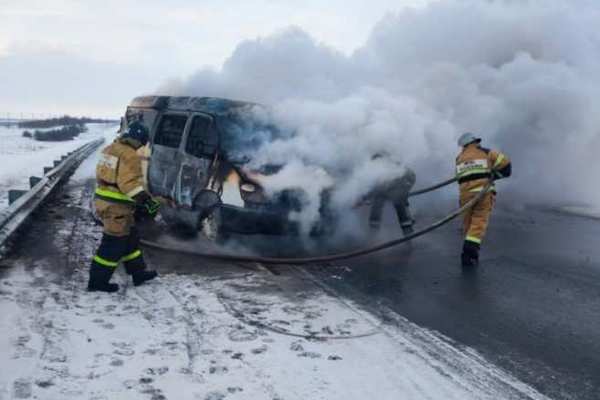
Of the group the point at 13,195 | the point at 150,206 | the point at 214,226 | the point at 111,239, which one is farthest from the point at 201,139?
the point at 13,195

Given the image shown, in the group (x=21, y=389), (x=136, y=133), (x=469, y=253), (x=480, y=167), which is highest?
(x=136, y=133)

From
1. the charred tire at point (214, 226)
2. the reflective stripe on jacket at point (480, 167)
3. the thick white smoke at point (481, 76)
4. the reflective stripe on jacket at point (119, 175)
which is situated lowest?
the charred tire at point (214, 226)

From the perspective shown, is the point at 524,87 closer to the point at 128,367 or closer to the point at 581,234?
the point at 581,234

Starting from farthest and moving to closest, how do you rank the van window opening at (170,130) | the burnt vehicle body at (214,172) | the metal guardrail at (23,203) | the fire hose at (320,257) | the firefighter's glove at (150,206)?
the van window opening at (170,130)
the metal guardrail at (23,203)
the burnt vehicle body at (214,172)
the fire hose at (320,257)
the firefighter's glove at (150,206)

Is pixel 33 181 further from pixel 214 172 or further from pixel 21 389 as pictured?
pixel 21 389

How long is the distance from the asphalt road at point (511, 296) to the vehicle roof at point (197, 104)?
2484 mm

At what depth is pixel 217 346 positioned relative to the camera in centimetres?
425

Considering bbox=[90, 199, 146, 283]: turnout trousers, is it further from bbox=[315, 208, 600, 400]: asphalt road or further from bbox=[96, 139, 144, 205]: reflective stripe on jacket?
bbox=[315, 208, 600, 400]: asphalt road

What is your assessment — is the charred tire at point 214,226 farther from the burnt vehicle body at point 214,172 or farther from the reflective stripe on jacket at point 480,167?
the reflective stripe on jacket at point 480,167

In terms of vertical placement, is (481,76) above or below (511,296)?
above

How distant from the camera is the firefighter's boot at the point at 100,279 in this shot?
546cm

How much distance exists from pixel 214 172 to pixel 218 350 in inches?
128

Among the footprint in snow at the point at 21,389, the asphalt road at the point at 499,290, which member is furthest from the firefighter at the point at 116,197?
the footprint in snow at the point at 21,389

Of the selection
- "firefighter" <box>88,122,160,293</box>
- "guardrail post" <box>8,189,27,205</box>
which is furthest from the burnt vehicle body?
"guardrail post" <box>8,189,27,205</box>
